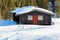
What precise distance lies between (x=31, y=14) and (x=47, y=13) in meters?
1.73

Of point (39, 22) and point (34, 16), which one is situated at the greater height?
point (34, 16)

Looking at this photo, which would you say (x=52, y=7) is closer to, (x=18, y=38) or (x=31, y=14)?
(x=31, y=14)

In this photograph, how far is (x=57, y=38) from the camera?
42.9 ft

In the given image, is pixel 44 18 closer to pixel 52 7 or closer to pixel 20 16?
pixel 20 16

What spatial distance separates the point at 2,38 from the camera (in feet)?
41.8

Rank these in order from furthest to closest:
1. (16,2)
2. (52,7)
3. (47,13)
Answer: (52,7), (16,2), (47,13)

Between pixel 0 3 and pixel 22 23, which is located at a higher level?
pixel 0 3

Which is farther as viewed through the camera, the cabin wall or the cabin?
the cabin wall

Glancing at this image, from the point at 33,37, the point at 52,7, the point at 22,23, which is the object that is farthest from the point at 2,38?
the point at 52,7

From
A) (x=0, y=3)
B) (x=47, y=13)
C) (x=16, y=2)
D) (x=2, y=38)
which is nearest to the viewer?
(x=2, y=38)

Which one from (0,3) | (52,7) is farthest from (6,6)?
(52,7)

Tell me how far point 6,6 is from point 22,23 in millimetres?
6280

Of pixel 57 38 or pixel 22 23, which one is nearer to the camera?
pixel 57 38

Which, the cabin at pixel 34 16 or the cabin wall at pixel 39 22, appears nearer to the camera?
the cabin at pixel 34 16
